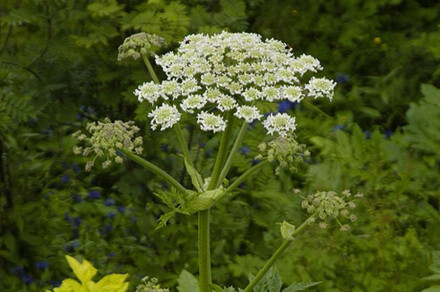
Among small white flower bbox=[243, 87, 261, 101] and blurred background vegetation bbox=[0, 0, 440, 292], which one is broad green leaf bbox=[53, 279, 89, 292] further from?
blurred background vegetation bbox=[0, 0, 440, 292]

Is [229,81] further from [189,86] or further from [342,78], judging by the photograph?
[342,78]

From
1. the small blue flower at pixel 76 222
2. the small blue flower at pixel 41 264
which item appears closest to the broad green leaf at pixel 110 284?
the small blue flower at pixel 41 264

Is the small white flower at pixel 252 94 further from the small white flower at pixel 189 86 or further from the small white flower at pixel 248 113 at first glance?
the small white flower at pixel 189 86

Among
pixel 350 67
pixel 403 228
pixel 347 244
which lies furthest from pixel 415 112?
pixel 350 67

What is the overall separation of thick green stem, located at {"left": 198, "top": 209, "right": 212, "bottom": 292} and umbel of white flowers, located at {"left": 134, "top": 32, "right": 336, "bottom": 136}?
304mm

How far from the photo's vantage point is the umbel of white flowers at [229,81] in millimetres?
2020

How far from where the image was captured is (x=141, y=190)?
12.8 ft

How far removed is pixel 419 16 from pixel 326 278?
3.03 meters

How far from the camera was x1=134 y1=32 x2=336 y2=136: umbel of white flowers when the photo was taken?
2.02 metres

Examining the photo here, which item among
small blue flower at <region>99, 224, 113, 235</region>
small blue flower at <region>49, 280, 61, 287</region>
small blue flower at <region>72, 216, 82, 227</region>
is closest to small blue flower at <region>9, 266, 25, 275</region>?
small blue flower at <region>49, 280, 61, 287</region>

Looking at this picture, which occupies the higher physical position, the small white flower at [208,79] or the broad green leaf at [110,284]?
the small white flower at [208,79]

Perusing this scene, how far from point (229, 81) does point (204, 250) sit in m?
0.55

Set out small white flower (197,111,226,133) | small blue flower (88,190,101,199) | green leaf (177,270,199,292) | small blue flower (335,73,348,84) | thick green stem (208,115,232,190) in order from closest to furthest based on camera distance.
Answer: small white flower (197,111,226,133)
thick green stem (208,115,232,190)
green leaf (177,270,199,292)
small blue flower (88,190,101,199)
small blue flower (335,73,348,84)

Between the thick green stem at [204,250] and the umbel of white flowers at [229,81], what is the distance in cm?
30
